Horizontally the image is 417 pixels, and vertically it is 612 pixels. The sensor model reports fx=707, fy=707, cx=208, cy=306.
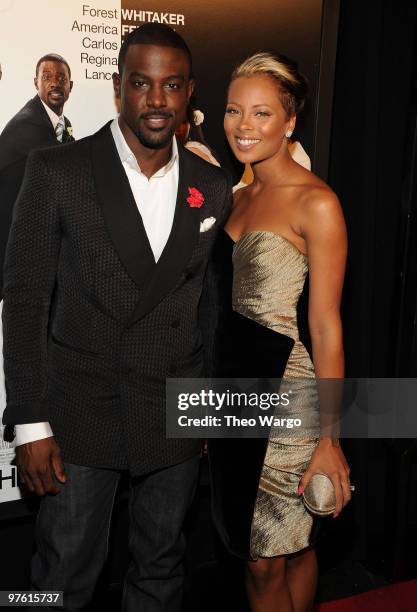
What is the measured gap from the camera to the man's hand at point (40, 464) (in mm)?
1838

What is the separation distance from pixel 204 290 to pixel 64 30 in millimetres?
949

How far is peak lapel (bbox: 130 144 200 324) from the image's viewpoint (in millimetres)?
1882

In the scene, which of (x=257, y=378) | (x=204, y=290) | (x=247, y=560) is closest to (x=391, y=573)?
(x=247, y=560)

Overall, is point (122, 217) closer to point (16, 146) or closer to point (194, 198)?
point (194, 198)

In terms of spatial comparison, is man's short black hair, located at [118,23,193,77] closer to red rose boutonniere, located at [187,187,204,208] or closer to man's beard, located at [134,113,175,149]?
man's beard, located at [134,113,175,149]

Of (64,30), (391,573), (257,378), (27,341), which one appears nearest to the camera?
(27,341)

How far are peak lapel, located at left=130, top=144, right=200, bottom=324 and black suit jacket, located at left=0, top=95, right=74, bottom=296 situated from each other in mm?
573

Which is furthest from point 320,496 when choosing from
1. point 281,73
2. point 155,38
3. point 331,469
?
point 155,38

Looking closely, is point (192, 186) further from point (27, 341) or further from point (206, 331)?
point (27, 341)

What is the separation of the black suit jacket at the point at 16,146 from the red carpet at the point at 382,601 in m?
1.85

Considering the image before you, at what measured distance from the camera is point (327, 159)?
108 inches

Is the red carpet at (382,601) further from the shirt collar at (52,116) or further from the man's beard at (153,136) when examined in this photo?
the shirt collar at (52,116)

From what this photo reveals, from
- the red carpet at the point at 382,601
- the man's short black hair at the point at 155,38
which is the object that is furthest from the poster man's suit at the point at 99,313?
the red carpet at the point at 382,601

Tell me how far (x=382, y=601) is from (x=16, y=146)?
7.20ft
